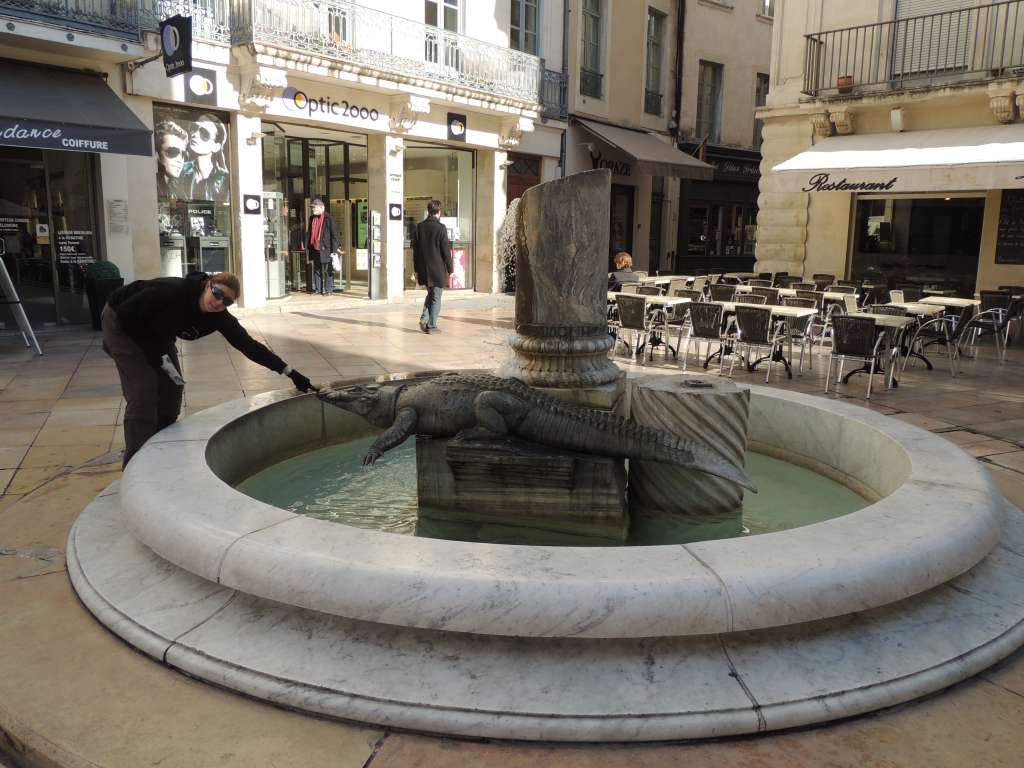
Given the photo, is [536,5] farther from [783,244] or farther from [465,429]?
[465,429]

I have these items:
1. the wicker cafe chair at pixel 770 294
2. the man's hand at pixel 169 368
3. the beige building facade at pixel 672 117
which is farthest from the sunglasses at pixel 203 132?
the man's hand at pixel 169 368

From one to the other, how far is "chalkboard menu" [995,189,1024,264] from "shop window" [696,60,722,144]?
12.0 meters

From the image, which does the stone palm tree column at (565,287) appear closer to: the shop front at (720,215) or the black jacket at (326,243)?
the black jacket at (326,243)

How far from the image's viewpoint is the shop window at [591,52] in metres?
21.8

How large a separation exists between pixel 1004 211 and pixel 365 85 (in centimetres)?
1236

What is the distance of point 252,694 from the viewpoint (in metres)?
2.54

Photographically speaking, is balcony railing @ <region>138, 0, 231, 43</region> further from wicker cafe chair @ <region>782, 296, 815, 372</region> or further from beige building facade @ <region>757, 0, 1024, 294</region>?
wicker cafe chair @ <region>782, 296, 815, 372</region>

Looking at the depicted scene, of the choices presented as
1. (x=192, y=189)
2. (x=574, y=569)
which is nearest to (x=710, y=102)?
(x=192, y=189)

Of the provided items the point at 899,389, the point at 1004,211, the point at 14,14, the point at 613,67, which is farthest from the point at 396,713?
the point at 613,67

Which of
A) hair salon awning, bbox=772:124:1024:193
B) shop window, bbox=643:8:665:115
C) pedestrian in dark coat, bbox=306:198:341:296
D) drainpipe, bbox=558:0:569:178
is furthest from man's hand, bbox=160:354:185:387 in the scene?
shop window, bbox=643:8:665:115

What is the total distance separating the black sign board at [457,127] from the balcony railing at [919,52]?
741cm

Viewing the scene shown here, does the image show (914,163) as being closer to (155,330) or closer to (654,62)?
(654,62)

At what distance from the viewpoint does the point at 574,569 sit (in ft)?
8.54

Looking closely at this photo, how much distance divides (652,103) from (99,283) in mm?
17353
